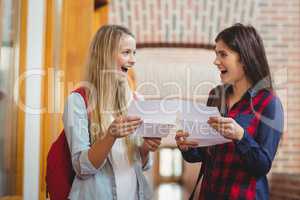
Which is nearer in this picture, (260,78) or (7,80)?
(260,78)

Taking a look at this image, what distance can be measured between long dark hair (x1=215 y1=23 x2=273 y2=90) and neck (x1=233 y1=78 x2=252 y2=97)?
0.06ft

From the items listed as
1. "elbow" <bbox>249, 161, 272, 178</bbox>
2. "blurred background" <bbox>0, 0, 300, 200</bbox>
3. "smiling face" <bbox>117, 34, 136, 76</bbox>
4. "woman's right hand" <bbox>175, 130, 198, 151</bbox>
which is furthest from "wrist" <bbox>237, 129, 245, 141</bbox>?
"blurred background" <bbox>0, 0, 300, 200</bbox>

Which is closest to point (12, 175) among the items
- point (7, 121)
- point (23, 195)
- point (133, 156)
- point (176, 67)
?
point (23, 195)

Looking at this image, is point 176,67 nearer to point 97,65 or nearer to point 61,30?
point 61,30

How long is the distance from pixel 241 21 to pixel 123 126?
3.45 meters

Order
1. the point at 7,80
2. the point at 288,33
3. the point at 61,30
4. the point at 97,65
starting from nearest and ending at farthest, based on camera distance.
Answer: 1. the point at 97,65
2. the point at 7,80
3. the point at 61,30
4. the point at 288,33

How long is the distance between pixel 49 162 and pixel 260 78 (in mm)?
812

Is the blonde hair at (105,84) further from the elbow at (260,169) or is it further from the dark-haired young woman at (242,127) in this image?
the elbow at (260,169)

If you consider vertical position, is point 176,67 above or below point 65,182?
above

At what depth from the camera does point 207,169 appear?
1.79m

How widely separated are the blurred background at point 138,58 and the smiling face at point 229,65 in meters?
0.83

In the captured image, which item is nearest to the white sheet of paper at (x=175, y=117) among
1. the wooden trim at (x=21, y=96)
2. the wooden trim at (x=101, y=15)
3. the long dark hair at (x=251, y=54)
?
the long dark hair at (x=251, y=54)

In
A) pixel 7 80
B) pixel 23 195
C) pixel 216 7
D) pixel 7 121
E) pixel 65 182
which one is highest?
pixel 216 7

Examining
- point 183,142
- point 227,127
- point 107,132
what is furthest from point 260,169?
point 107,132
